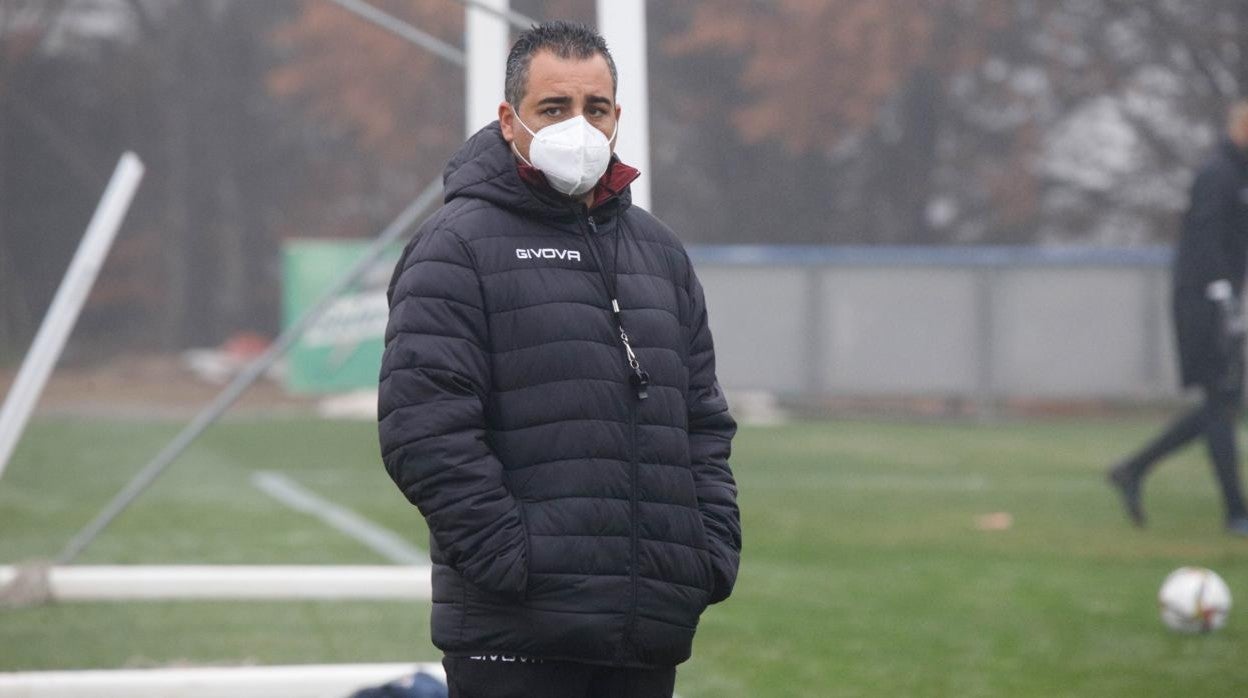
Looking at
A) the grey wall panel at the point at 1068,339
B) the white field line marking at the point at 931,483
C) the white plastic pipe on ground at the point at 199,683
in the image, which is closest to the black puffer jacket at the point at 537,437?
the white plastic pipe on ground at the point at 199,683

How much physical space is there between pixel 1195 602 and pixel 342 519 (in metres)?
5.02

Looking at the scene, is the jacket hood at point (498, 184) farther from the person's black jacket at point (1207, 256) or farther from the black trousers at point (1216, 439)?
the black trousers at point (1216, 439)

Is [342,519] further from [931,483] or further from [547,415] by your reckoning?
[547,415]

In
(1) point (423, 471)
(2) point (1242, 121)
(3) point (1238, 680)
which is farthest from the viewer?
(2) point (1242, 121)

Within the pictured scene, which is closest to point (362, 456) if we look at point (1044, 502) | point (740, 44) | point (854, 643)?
point (1044, 502)

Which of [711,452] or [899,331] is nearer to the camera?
[711,452]

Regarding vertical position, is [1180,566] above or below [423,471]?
below

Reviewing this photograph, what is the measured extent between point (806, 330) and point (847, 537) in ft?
32.3

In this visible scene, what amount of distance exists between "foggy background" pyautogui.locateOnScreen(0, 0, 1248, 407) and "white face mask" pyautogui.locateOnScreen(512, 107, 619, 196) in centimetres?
2016

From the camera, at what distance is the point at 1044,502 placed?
11.0 m

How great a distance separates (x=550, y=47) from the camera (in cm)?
315

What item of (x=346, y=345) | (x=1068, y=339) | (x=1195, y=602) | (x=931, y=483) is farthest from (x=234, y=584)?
(x=1068, y=339)

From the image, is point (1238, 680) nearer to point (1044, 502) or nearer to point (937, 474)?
point (1044, 502)

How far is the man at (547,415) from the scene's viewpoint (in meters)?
3.00
